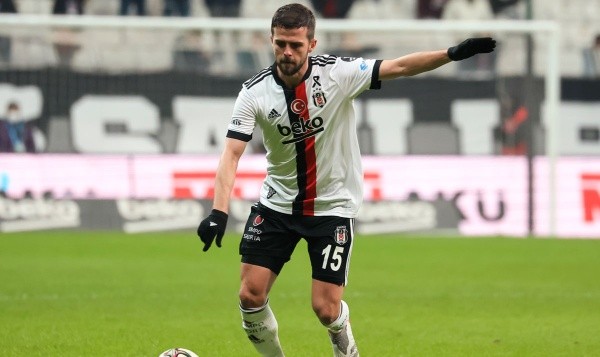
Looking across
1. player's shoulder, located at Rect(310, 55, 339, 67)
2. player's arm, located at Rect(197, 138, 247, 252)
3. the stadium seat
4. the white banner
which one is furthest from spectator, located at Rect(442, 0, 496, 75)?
player's arm, located at Rect(197, 138, 247, 252)

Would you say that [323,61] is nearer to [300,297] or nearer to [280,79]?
[280,79]

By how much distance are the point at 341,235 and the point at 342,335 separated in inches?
23.6

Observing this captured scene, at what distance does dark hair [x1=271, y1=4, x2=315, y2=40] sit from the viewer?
6.31 m

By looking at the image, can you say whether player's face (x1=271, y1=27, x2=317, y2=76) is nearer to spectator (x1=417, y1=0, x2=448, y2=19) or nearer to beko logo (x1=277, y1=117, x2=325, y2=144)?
beko logo (x1=277, y1=117, x2=325, y2=144)

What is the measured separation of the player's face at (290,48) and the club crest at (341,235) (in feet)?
3.15

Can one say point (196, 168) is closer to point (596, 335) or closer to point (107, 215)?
point (107, 215)

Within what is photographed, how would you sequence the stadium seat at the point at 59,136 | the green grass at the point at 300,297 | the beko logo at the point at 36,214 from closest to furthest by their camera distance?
1. the green grass at the point at 300,297
2. the beko logo at the point at 36,214
3. the stadium seat at the point at 59,136

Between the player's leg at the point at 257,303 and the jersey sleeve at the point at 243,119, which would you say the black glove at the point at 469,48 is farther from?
the player's leg at the point at 257,303

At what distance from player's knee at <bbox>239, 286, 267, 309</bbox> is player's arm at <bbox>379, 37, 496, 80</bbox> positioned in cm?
143

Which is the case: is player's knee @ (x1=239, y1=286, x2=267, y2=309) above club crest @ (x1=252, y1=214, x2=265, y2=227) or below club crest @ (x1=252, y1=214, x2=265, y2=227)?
below

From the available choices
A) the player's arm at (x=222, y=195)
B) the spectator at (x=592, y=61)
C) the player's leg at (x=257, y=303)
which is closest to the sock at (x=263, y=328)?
the player's leg at (x=257, y=303)

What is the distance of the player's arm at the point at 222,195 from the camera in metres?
6.20

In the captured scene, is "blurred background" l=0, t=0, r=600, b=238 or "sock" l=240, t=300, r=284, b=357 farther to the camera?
"blurred background" l=0, t=0, r=600, b=238

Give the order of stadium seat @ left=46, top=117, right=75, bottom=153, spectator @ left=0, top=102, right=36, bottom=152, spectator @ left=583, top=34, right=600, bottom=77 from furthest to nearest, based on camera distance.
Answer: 1. spectator @ left=583, top=34, right=600, bottom=77
2. stadium seat @ left=46, top=117, right=75, bottom=153
3. spectator @ left=0, top=102, right=36, bottom=152
